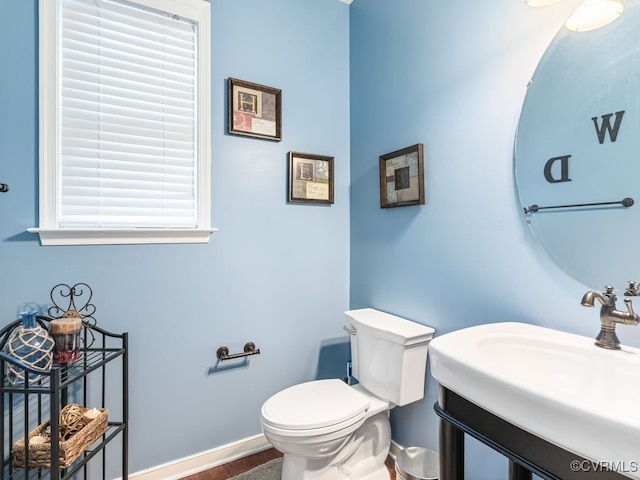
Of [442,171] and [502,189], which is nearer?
[502,189]

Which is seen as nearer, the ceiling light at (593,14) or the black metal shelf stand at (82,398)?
the ceiling light at (593,14)

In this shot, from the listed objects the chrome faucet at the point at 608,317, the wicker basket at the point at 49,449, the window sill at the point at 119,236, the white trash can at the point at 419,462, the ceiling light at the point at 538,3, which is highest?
the ceiling light at the point at 538,3

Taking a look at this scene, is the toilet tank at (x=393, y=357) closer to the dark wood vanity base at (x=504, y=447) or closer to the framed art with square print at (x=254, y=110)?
the dark wood vanity base at (x=504, y=447)

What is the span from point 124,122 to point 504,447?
181 centimetres

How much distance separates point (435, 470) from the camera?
1.43 metres

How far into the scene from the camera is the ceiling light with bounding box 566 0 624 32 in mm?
900

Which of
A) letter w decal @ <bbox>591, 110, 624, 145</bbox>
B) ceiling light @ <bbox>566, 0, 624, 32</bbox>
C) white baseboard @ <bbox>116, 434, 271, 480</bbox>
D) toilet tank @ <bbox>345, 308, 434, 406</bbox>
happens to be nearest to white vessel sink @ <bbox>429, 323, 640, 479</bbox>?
toilet tank @ <bbox>345, 308, 434, 406</bbox>

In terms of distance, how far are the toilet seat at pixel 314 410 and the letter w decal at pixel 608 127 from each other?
1246mm

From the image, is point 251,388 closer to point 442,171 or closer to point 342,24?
point 442,171

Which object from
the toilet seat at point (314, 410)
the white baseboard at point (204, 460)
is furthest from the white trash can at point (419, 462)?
the white baseboard at point (204, 460)

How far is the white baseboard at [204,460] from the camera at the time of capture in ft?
4.93

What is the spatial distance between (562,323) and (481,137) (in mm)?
722

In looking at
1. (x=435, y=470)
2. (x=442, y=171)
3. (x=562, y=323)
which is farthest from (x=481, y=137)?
(x=435, y=470)

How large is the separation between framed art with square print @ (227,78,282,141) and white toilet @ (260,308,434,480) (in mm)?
1113
